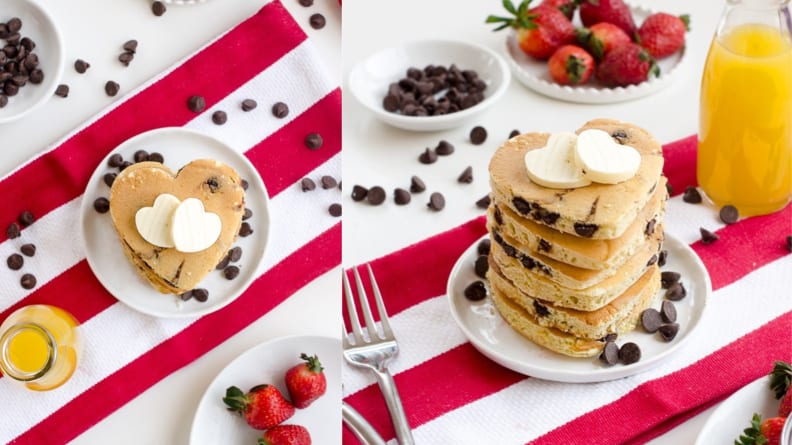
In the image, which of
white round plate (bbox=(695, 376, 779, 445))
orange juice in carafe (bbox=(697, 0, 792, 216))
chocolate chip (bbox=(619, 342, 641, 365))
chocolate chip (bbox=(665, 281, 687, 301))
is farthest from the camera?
orange juice in carafe (bbox=(697, 0, 792, 216))

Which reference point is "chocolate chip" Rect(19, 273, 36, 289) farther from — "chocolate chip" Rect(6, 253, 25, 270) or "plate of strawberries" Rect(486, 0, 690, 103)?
"plate of strawberries" Rect(486, 0, 690, 103)

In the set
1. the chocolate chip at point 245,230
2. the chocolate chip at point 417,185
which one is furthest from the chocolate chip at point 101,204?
the chocolate chip at point 417,185

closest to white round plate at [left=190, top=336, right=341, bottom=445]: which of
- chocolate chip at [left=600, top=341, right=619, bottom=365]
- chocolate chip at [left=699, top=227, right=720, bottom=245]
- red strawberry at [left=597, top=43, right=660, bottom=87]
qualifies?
chocolate chip at [left=600, top=341, right=619, bottom=365]

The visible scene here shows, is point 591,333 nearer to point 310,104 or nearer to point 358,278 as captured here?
point 358,278

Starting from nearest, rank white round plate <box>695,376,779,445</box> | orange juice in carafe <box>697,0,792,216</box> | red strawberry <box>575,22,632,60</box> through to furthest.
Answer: white round plate <box>695,376,779,445</box>, orange juice in carafe <box>697,0,792,216</box>, red strawberry <box>575,22,632,60</box>

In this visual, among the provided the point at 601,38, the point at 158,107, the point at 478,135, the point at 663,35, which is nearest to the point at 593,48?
the point at 601,38

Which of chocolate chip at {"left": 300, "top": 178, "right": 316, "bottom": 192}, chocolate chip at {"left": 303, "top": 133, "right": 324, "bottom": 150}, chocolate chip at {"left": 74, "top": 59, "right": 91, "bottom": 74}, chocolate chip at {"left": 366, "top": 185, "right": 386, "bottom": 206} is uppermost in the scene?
chocolate chip at {"left": 74, "top": 59, "right": 91, "bottom": 74}

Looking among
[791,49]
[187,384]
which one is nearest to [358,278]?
[187,384]
